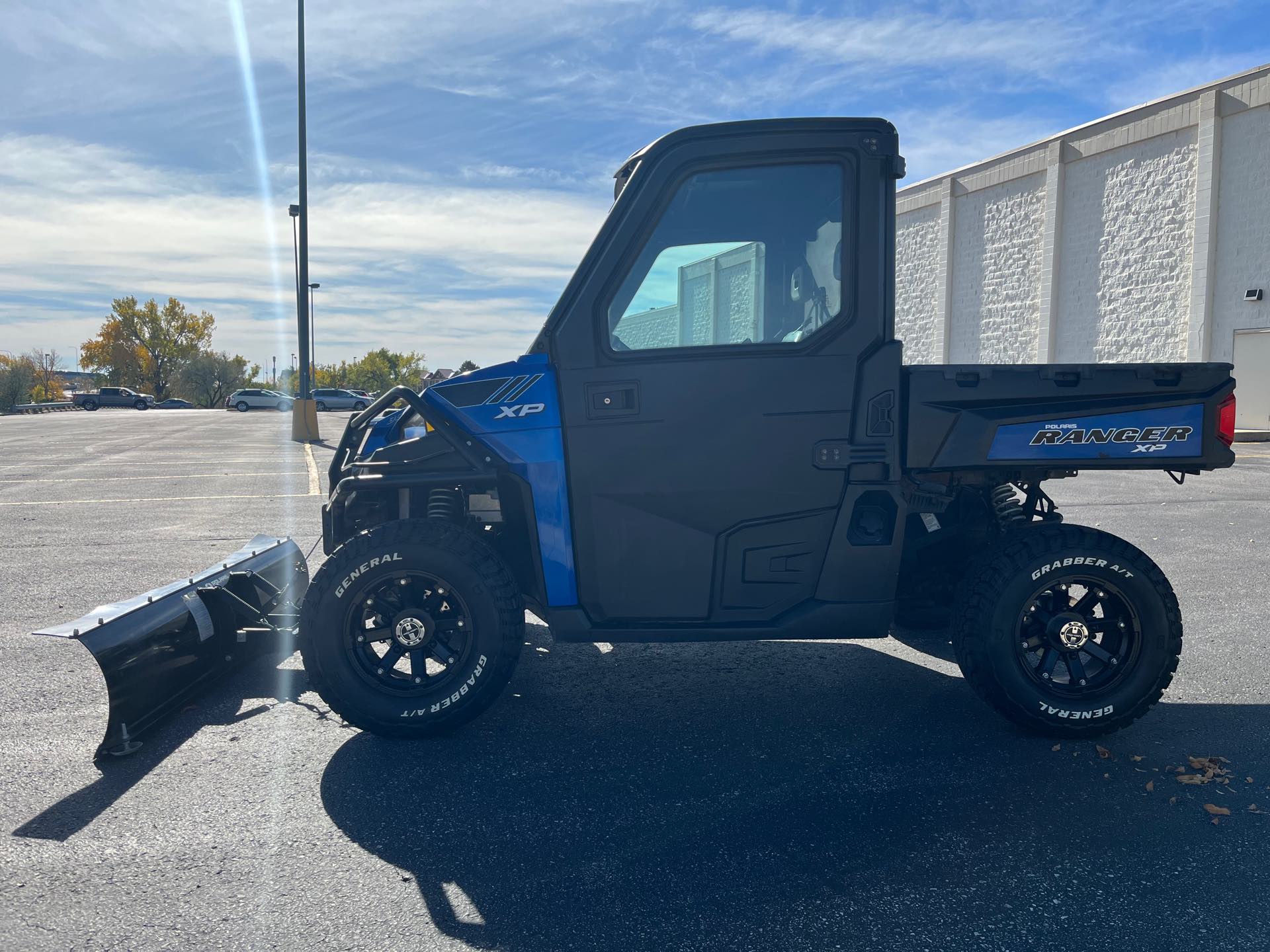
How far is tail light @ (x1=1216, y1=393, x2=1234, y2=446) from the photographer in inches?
159

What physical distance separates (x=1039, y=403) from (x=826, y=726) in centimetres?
166

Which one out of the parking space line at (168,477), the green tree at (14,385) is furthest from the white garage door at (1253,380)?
the green tree at (14,385)

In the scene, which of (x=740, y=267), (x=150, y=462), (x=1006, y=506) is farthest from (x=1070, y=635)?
(x=150, y=462)

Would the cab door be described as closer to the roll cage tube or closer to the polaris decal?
the roll cage tube

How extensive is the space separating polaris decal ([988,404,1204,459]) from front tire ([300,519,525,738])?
2.15 metres

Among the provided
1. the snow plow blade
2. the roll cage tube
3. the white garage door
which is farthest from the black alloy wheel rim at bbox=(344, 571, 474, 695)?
the white garage door

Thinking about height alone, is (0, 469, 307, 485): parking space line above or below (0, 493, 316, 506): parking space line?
above

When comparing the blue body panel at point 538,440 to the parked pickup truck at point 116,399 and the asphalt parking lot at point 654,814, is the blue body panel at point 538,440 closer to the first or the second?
the asphalt parking lot at point 654,814

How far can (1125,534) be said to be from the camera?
906 cm

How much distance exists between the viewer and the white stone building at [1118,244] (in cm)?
2528

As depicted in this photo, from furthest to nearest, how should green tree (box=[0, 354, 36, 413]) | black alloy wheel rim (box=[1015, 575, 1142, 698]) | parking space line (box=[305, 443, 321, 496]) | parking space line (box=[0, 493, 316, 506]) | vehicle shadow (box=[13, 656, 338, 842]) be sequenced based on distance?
green tree (box=[0, 354, 36, 413]) → parking space line (box=[305, 443, 321, 496]) → parking space line (box=[0, 493, 316, 506]) → black alloy wheel rim (box=[1015, 575, 1142, 698]) → vehicle shadow (box=[13, 656, 338, 842])

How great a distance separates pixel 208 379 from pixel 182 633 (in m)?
99.7

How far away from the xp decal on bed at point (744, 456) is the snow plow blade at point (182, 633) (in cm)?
8

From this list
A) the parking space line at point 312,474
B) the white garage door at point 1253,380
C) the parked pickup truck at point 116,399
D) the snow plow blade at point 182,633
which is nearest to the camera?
the snow plow blade at point 182,633
